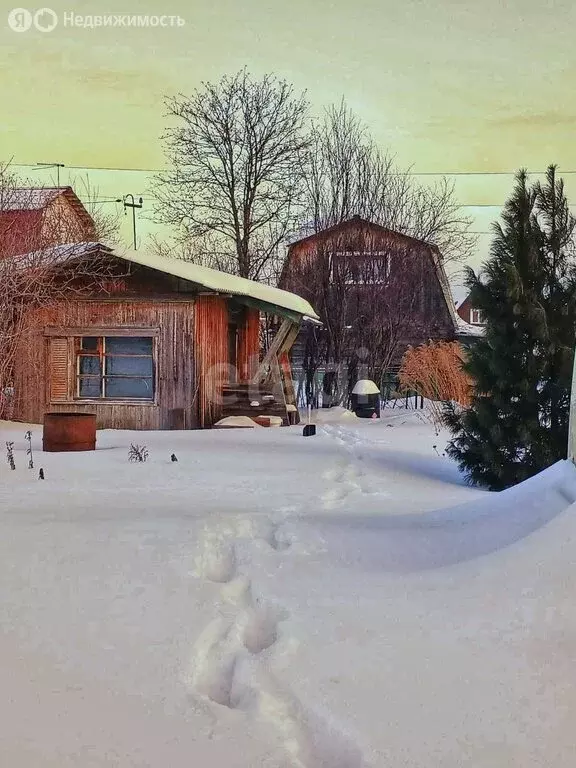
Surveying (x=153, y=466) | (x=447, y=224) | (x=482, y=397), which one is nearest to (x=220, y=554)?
(x=153, y=466)

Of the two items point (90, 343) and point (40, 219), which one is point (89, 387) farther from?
point (40, 219)

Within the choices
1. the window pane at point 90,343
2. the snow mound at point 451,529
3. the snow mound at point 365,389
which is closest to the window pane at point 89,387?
the window pane at point 90,343

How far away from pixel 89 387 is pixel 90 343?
52cm

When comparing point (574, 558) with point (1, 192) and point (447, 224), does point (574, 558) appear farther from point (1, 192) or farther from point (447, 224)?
point (447, 224)

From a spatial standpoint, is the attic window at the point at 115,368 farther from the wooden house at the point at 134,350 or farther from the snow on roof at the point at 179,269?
the snow on roof at the point at 179,269

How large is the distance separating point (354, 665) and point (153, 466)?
3619 mm

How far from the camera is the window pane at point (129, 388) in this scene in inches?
350

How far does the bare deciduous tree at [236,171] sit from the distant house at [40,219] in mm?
1656

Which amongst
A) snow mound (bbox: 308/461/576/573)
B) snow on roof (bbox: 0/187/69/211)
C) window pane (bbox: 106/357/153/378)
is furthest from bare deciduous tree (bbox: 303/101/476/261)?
snow mound (bbox: 308/461/576/573)

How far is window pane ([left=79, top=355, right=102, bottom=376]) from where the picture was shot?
9.05 m

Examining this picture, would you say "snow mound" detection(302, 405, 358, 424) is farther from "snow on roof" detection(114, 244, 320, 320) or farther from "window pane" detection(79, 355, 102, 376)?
"window pane" detection(79, 355, 102, 376)

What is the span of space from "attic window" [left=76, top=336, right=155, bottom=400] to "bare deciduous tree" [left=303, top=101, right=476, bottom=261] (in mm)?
4590

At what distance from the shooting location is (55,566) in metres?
2.57

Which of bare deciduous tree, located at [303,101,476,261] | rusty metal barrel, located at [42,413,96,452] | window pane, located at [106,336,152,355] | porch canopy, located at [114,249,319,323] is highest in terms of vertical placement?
bare deciduous tree, located at [303,101,476,261]
